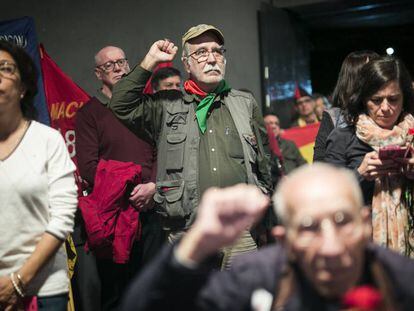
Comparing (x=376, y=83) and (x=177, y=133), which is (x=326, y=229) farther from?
(x=177, y=133)

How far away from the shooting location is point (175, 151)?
329 centimetres

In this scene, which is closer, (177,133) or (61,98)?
(177,133)

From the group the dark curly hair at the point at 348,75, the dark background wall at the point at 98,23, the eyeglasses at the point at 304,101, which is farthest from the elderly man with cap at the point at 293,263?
the eyeglasses at the point at 304,101

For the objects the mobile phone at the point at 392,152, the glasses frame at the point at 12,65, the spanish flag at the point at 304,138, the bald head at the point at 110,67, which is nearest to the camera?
the glasses frame at the point at 12,65

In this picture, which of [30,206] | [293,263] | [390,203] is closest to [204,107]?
[390,203]

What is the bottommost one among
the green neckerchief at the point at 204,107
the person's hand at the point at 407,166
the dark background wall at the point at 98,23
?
the person's hand at the point at 407,166

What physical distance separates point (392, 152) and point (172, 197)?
3.37 ft

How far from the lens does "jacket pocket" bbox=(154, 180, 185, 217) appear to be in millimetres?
3217

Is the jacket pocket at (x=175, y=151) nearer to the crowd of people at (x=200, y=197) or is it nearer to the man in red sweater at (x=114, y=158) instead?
the crowd of people at (x=200, y=197)

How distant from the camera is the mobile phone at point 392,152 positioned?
112 inches

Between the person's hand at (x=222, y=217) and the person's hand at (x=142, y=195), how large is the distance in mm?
2142

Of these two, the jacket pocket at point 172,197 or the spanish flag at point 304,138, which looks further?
the spanish flag at point 304,138

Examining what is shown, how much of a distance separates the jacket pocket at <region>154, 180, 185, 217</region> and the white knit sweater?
81cm

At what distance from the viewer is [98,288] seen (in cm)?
396
